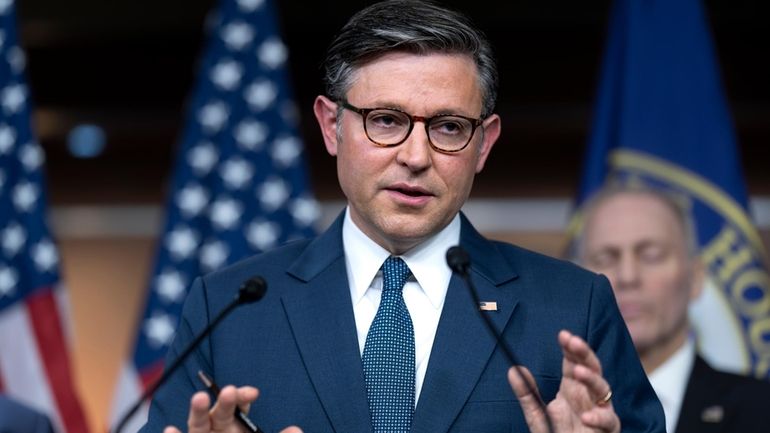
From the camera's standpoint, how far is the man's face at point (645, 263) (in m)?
3.93

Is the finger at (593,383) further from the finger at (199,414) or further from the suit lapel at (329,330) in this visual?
the finger at (199,414)

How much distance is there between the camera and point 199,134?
4664mm

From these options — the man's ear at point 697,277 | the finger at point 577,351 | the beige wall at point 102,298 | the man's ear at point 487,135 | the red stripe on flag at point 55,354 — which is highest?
the man's ear at point 487,135

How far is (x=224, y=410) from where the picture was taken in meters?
1.88

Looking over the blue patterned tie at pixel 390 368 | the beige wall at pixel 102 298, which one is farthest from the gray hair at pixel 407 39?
the beige wall at pixel 102 298

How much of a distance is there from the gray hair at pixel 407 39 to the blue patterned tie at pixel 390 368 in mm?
379

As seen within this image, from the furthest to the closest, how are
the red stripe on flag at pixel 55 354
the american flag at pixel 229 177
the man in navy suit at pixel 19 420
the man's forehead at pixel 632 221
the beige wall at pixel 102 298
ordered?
the beige wall at pixel 102 298
the american flag at pixel 229 177
the red stripe on flag at pixel 55 354
the man's forehead at pixel 632 221
the man in navy suit at pixel 19 420

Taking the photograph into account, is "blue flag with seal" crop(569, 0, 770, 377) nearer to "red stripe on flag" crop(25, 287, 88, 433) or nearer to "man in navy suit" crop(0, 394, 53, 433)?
"red stripe on flag" crop(25, 287, 88, 433)

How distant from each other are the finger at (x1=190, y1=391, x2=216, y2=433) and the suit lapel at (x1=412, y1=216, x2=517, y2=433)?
35 cm

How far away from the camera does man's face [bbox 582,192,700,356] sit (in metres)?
3.93

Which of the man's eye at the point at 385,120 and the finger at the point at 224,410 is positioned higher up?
the man's eye at the point at 385,120

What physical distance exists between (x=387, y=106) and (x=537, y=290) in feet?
1.28

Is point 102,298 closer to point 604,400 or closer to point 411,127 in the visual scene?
point 411,127

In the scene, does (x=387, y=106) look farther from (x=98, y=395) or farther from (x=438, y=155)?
(x=98, y=395)
